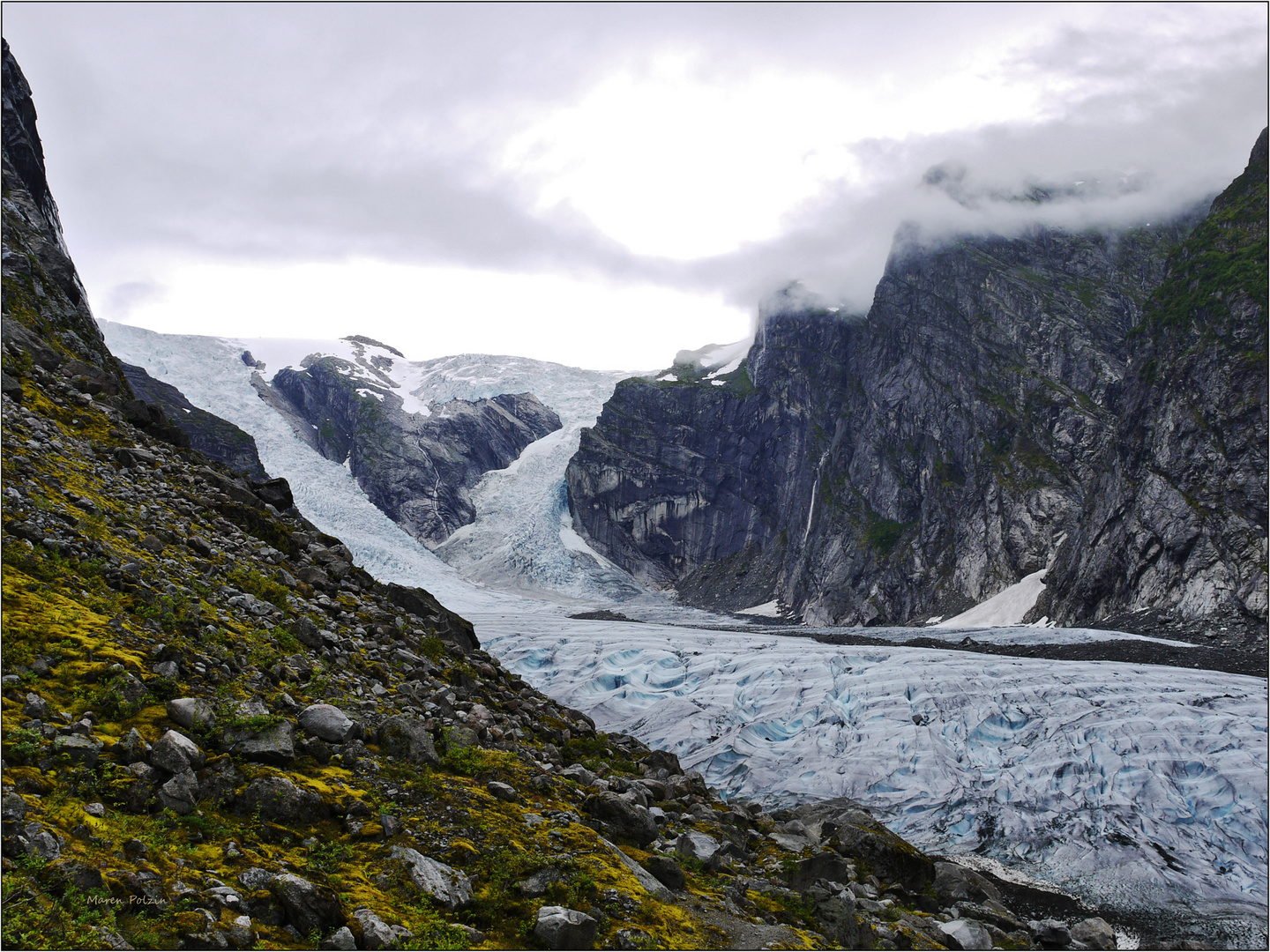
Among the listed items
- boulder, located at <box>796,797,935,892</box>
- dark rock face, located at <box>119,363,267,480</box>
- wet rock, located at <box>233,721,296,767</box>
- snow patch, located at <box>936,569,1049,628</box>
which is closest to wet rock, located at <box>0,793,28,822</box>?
wet rock, located at <box>233,721,296,767</box>

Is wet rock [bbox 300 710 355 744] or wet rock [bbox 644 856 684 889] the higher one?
wet rock [bbox 300 710 355 744]

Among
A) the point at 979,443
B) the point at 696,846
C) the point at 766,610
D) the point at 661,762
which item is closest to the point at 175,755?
the point at 696,846

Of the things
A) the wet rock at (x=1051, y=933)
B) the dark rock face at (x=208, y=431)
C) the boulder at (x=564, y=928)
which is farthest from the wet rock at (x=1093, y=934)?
the dark rock face at (x=208, y=431)

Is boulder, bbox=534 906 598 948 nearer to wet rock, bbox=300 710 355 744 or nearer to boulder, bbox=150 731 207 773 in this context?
wet rock, bbox=300 710 355 744

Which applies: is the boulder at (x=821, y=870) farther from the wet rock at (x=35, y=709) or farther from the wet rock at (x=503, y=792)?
the wet rock at (x=35, y=709)

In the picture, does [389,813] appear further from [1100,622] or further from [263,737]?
[1100,622]

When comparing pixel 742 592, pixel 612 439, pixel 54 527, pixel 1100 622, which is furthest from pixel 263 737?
pixel 612 439

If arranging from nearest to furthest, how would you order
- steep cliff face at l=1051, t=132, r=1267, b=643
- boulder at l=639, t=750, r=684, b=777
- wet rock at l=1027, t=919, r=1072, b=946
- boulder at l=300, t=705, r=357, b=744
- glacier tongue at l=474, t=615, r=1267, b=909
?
1. boulder at l=300, t=705, r=357, b=744
2. wet rock at l=1027, t=919, r=1072, b=946
3. boulder at l=639, t=750, r=684, b=777
4. glacier tongue at l=474, t=615, r=1267, b=909
5. steep cliff face at l=1051, t=132, r=1267, b=643
